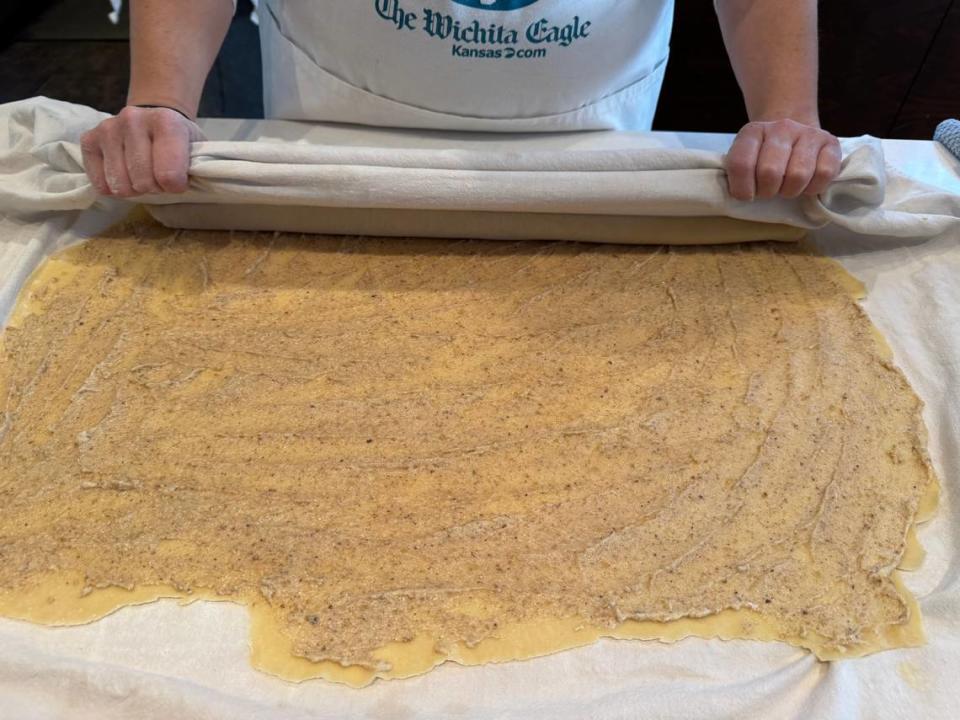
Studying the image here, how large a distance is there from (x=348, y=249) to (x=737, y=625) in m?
0.50

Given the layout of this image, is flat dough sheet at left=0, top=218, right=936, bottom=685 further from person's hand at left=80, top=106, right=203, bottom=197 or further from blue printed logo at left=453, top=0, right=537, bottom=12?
blue printed logo at left=453, top=0, right=537, bottom=12

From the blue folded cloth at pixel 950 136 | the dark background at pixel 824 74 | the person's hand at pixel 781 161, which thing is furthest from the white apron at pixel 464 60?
the dark background at pixel 824 74

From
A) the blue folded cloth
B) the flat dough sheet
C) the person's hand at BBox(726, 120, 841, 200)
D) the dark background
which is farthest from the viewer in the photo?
the dark background

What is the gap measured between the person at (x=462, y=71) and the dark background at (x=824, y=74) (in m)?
0.76

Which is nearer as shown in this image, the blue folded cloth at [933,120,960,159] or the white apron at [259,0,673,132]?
the white apron at [259,0,673,132]

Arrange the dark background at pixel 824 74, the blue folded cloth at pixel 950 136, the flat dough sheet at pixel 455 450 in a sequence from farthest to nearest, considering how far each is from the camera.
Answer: the dark background at pixel 824 74
the blue folded cloth at pixel 950 136
the flat dough sheet at pixel 455 450

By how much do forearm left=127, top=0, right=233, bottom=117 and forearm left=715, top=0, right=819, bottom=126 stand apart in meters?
0.59

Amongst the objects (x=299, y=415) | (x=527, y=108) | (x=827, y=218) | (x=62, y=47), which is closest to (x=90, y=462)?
(x=299, y=415)

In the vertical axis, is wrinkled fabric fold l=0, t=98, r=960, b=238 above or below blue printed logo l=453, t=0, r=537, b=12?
below

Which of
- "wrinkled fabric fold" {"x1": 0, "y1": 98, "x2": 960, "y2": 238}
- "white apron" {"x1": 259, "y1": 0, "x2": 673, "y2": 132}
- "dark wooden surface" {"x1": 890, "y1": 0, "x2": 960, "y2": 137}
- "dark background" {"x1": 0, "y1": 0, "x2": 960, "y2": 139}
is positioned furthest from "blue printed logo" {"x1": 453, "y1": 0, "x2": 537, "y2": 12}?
"dark wooden surface" {"x1": 890, "y1": 0, "x2": 960, "y2": 137}

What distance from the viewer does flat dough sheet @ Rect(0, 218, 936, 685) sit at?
1.57ft

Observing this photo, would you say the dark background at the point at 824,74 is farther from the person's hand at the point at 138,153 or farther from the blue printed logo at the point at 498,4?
the person's hand at the point at 138,153

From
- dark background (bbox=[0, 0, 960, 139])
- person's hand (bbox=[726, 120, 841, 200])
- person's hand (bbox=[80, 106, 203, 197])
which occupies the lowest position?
dark background (bbox=[0, 0, 960, 139])

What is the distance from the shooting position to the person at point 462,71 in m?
0.66
